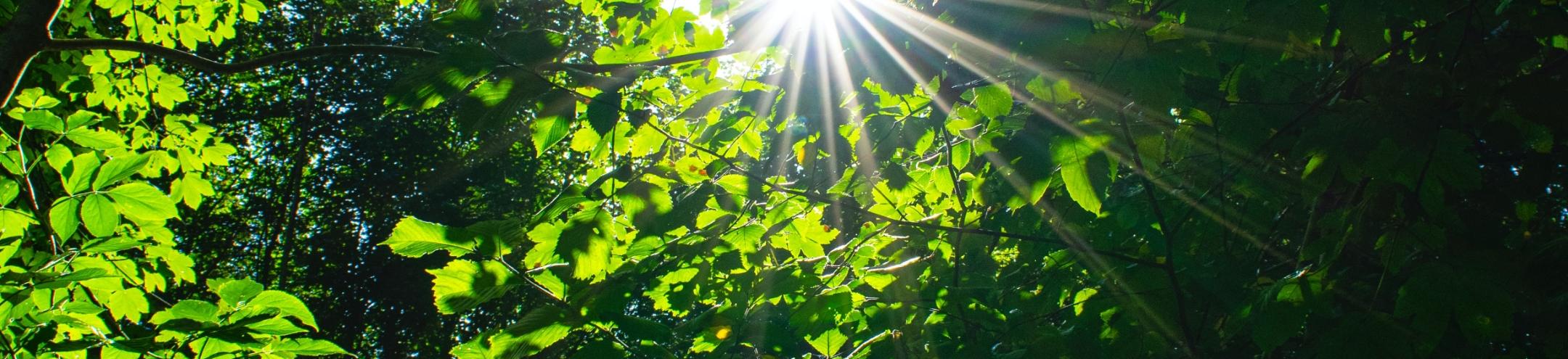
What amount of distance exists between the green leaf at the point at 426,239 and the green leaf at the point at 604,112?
0.29 m

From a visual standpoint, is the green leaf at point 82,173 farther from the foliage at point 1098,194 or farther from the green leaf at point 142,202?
the foliage at point 1098,194

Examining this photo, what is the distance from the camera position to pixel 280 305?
1.50 m

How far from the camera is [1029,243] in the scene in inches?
109

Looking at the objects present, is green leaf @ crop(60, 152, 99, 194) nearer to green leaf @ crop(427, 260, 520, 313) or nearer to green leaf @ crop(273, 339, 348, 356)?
green leaf @ crop(273, 339, 348, 356)

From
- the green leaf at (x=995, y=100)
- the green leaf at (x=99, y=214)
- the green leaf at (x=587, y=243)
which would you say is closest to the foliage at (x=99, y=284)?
the green leaf at (x=99, y=214)

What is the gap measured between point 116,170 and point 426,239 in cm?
81

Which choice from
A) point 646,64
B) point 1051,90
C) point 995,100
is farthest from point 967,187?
point 646,64

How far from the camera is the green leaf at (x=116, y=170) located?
145 centimetres

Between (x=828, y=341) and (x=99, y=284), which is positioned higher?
(x=99, y=284)

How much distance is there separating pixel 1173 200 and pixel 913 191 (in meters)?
0.75

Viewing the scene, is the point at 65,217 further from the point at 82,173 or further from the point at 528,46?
the point at 528,46

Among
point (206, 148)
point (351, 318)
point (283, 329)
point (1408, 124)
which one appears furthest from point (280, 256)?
point (1408, 124)

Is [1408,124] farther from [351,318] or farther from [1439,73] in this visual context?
[351,318]

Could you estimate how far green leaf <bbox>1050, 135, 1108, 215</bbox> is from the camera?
119 cm
